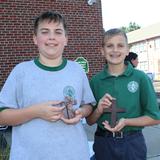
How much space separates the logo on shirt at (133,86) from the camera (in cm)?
297

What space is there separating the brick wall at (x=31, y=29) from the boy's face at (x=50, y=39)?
7566mm

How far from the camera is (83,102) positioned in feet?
8.80

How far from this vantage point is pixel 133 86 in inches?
117

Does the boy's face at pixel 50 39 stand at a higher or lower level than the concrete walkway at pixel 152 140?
higher

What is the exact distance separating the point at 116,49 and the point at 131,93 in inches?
14.3

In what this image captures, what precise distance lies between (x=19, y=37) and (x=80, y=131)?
25.8 ft

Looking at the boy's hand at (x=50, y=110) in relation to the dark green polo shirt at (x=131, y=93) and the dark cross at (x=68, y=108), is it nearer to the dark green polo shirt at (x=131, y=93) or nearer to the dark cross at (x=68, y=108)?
the dark cross at (x=68, y=108)

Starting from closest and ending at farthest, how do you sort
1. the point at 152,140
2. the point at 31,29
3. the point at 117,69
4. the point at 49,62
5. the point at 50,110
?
the point at 50,110
the point at 49,62
the point at 117,69
the point at 152,140
the point at 31,29

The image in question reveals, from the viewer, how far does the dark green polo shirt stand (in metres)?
2.94

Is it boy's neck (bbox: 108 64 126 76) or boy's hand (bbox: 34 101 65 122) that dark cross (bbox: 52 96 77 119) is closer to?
boy's hand (bbox: 34 101 65 122)

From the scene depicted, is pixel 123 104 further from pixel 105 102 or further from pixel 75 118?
pixel 75 118

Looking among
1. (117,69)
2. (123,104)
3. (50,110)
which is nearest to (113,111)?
(123,104)

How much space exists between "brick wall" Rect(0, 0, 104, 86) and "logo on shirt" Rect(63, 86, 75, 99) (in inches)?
300

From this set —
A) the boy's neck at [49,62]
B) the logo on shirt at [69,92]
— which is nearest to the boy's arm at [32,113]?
the logo on shirt at [69,92]
